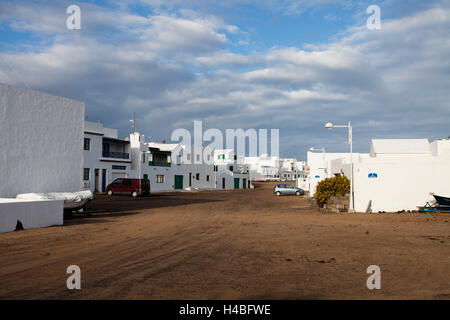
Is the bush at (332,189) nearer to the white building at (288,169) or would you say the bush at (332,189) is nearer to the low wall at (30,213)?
the low wall at (30,213)

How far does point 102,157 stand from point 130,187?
6574mm

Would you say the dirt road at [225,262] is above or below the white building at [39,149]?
below

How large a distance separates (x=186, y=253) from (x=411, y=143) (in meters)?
40.1

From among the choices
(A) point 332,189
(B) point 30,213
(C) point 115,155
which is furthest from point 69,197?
(C) point 115,155

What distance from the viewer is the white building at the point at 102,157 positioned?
4259 centimetres

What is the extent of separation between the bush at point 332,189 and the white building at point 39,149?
13797 millimetres

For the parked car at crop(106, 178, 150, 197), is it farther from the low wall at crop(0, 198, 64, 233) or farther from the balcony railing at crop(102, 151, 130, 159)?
the low wall at crop(0, 198, 64, 233)

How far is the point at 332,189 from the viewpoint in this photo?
23.3 metres

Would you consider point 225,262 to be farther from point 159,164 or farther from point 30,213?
point 159,164

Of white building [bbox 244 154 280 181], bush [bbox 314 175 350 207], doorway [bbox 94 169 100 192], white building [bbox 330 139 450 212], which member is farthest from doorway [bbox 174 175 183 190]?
white building [bbox 244 154 280 181]

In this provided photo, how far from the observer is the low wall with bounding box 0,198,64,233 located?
13227 mm

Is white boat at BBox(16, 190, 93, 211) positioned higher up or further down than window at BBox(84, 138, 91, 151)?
further down

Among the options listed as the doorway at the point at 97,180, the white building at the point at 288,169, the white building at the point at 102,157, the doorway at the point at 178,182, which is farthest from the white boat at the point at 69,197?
the white building at the point at 288,169
